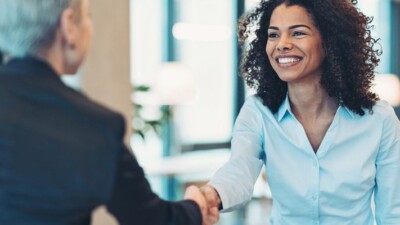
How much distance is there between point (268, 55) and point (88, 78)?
211 cm

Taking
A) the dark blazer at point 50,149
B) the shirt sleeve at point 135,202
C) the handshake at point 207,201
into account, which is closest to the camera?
the dark blazer at point 50,149

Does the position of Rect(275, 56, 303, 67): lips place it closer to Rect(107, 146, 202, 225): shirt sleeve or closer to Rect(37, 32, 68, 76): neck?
Rect(107, 146, 202, 225): shirt sleeve

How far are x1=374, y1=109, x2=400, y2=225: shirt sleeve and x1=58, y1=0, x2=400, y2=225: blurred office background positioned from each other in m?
3.51

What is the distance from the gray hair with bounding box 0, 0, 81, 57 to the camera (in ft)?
4.19

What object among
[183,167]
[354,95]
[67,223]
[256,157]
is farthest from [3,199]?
[183,167]

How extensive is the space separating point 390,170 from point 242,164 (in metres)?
0.48

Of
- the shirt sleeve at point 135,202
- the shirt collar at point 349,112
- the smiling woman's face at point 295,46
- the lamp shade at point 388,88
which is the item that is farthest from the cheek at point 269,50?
the lamp shade at point 388,88

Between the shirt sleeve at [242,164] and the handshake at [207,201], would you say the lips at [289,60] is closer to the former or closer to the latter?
the shirt sleeve at [242,164]

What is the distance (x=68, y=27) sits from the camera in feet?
4.29

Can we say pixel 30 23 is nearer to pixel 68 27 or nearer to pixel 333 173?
pixel 68 27

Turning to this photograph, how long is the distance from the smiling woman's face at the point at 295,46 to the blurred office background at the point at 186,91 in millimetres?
3418

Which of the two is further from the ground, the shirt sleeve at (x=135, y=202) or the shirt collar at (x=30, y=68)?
the shirt collar at (x=30, y=68)

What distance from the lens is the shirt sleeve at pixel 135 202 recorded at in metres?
1.37

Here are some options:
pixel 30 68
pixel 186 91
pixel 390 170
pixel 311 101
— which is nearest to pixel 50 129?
pixel 30 68
